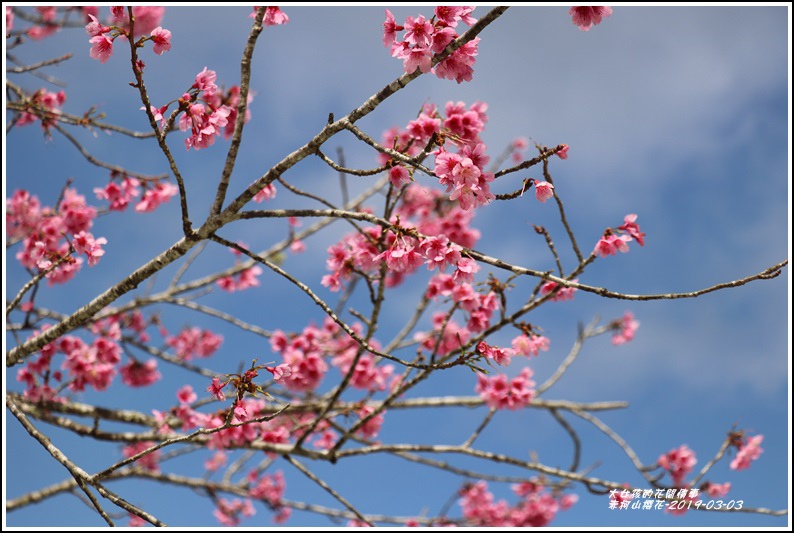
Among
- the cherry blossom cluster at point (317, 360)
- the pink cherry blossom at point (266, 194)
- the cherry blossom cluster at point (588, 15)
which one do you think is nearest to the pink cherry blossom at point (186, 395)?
the cherry blossom cluster at point (317, 360)

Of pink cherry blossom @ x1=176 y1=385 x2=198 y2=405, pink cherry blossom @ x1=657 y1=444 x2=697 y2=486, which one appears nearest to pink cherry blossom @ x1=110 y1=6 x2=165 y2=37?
pink cherry blossom @ x1=176 y1=385 x2=198 y2=405

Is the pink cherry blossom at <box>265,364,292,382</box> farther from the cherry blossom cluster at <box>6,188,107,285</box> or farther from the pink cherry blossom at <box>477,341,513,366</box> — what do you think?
the cherry blossom cluster at <box>6,188,107,285</box>

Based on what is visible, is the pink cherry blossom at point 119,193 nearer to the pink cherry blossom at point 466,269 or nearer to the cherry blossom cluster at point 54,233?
the cherry blossom cluster at point 54,233

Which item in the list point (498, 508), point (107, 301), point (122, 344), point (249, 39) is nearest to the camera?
point (249, 39)

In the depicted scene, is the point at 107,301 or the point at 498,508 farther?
the point at 498,508

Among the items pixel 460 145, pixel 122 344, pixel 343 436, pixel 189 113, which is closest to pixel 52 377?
pixel 122 344

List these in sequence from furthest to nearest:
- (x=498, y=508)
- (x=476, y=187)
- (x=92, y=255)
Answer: (x=498, y=508) < (x=92, y=255) < (x=476, y=187)

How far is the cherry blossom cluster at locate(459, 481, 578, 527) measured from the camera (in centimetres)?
827

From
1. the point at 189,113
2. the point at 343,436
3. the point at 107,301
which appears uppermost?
the point at 189,113

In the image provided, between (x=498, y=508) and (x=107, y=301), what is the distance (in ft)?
21.2

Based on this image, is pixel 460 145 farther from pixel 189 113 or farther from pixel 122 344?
pixel 122 344

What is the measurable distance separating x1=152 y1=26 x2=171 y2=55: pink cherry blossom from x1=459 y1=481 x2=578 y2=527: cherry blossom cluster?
6.84 metres

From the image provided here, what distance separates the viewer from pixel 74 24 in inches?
209

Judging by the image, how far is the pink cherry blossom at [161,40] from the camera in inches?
122
